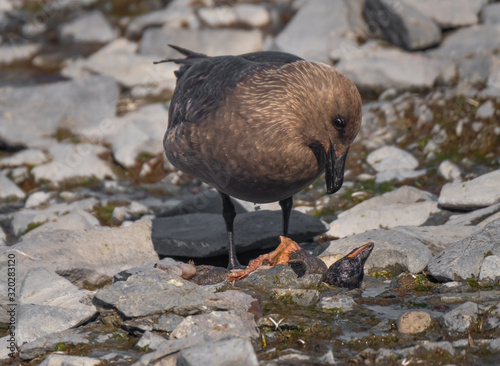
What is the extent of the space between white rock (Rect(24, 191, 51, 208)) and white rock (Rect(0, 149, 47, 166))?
0.94 meters

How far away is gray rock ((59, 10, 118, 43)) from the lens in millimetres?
14531

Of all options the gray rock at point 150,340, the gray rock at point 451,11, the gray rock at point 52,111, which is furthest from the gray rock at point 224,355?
the gray rock at point 451,11

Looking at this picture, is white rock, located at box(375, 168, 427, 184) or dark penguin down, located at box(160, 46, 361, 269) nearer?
dark penguin down, located at box(160, 46, 361, 269)

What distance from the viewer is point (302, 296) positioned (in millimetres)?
5520

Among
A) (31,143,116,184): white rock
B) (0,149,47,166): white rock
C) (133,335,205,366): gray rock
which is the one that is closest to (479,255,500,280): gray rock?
(133,335,205,366): gray rock

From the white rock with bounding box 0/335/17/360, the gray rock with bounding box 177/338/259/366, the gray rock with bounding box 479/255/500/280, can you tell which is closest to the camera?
the gray rock with bounding box 177/338/259/366

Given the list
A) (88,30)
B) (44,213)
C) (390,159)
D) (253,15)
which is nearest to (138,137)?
(44,213)

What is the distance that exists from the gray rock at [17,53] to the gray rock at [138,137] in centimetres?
479

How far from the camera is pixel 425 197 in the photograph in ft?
26.5

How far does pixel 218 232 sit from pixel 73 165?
357cm

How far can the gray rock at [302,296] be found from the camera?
5496mm

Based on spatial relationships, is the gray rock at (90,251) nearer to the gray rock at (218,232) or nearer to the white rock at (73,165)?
the gray rock at (218,232)

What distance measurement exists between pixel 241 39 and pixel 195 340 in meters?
9.15

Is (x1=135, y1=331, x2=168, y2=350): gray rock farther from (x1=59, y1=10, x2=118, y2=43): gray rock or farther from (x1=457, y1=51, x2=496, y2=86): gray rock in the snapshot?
(x1=59, y1=10, x2=118, y2=43): gray rock
